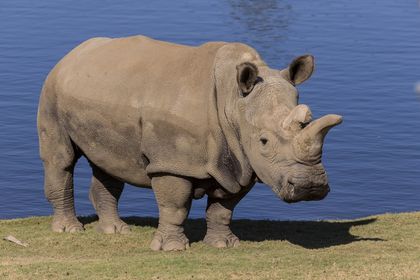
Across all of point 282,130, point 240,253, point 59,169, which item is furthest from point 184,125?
point 59,169

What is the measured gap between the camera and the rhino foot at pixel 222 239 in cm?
1697

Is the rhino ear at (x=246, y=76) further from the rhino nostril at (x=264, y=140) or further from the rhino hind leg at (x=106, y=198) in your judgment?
the rhino hind leg at (x=106, y=198)

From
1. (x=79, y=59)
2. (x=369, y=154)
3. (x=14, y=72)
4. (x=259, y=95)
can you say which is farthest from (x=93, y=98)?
(x=14, y=72)

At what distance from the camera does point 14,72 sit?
1241 inches

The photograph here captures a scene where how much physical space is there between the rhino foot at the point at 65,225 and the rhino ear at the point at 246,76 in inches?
124

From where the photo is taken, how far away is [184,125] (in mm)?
16250

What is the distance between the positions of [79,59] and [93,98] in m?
0.75

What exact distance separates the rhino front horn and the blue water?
25.1 ft

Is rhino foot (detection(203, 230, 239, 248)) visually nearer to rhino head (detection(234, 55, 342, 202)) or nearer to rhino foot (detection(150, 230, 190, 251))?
rhino foot (detection(150, 230, 190, 251))

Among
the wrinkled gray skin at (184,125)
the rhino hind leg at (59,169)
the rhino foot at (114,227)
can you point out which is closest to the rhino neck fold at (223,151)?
the wrinkled gray skin at (184,125)

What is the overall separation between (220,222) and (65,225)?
2.08m

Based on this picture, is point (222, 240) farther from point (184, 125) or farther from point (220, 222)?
point (184, 125)

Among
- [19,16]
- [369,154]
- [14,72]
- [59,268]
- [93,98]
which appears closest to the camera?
[59,268]

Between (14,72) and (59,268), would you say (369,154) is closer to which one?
Result: (14,72)
